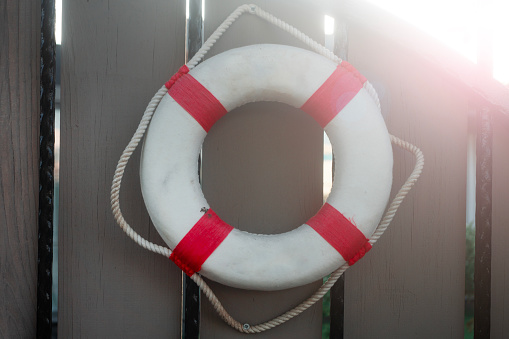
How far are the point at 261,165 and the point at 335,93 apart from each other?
318 mm

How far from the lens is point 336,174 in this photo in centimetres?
118

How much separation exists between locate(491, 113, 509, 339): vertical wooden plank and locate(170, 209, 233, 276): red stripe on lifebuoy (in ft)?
3.09

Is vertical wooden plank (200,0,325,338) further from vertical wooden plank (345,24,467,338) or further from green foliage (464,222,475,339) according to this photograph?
green foliage (464,222,475,339)

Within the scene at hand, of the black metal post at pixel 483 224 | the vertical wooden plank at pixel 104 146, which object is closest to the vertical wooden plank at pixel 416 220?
the black metal post at pixel 483 224

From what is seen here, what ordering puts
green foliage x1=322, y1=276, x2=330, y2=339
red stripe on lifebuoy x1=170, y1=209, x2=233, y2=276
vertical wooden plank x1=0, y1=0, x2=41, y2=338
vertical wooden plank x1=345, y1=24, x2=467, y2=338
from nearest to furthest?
1. red stripe on lifebuoy x1=170, y1=209, x2=233, y2=276
2. vertical wooden plank x1=0, y1=0, x2=41, y2=338
3. vertical wooden plank x1=345, y1=24, x2=467, y2=338
4. green foliage x1=322, y1=276, x2=330, y2=339

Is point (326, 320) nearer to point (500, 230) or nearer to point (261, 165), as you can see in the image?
point (500, 230)

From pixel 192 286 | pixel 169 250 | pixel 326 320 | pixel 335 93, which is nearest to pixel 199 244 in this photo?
pixel 169 250

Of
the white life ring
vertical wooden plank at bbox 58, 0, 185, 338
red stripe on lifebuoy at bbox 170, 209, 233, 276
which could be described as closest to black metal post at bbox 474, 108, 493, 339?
the white life ring

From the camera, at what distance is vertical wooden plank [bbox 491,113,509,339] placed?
143 centimetres

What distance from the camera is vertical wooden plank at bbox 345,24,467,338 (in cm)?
135

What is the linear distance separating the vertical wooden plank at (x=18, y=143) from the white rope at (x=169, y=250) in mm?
296

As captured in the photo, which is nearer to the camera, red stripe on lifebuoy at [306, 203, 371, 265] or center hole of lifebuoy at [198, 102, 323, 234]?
red stripe on lifebuoy at [306, 203, 371, 265]

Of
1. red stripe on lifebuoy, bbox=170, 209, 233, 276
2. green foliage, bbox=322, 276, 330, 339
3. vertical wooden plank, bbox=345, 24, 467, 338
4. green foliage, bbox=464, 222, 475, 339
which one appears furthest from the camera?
green foliage, bbox=464, 222, 475, 339

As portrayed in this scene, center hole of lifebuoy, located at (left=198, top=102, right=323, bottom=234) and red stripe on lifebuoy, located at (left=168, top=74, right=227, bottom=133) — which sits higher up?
red stripe on lifebuoy, located at (left=168, top=74, right=227, bottom=133)
